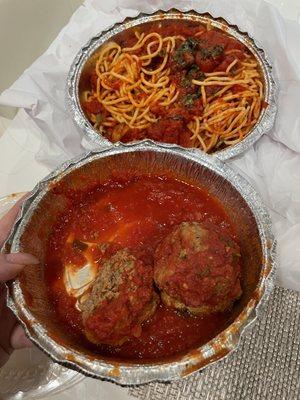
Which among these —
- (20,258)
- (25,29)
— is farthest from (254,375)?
(25,29)

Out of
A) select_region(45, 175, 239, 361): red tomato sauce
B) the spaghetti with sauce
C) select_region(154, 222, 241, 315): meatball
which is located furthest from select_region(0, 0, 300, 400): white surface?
select_region(154, 222, 241, 315): meatball

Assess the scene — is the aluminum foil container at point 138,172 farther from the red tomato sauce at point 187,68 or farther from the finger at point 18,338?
the red tomato sauce at point 187,68

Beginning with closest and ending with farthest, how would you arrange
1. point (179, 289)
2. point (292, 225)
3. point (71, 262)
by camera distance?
point (179, 289) < point (71, 262) < point (292, 225)

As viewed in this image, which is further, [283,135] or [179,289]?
[283,135]

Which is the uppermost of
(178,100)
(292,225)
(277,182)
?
(178,100)


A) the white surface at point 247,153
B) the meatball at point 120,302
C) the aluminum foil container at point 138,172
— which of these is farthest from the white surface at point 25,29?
the meatball at point 120,302

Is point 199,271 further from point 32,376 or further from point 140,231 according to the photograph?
point 32,376

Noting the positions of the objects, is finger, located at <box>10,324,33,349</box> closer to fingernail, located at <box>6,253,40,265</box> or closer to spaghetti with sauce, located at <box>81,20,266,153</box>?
fingernail, located at <box>6,253,40,265</box>

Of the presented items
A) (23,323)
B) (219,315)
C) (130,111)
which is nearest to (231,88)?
(130,111)

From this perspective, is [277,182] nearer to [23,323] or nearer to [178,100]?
[178,100]
